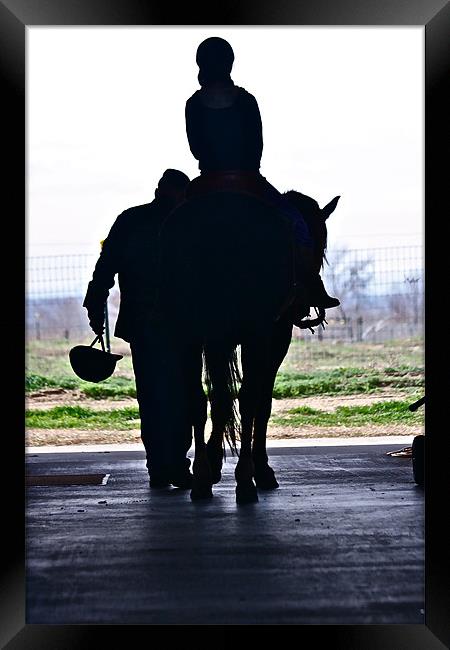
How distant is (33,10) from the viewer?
4656mm

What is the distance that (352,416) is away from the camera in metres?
14.9

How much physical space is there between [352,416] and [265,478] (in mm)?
7718

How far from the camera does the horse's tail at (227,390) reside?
6.64 meters

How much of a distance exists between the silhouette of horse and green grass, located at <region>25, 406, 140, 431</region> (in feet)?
26.5

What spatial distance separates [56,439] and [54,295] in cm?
588

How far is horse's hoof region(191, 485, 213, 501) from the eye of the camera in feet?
22.4

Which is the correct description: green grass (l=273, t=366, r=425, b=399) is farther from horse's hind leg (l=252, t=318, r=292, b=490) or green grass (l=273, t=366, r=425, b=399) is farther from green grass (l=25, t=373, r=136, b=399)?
horse's hind leg (l=252, t=318, r=292, b=490)

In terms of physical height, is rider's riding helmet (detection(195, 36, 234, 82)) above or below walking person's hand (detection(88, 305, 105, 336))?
above

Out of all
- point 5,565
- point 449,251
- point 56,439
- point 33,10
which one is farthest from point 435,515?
point 56,439

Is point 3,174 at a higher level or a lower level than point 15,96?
lower

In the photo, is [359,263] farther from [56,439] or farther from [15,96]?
[15,96]

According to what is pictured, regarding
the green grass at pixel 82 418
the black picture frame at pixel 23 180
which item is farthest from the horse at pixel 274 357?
the green grass at pixel 82 418

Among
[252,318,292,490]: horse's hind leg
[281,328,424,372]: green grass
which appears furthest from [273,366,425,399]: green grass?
[252,318,292,490]: horse's hind leg

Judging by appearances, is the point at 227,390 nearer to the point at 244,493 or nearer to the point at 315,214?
the point at 244,493
